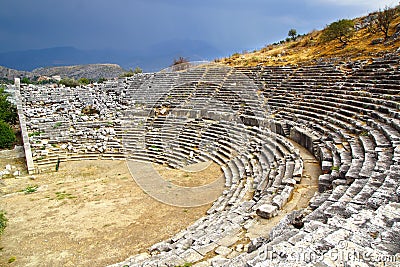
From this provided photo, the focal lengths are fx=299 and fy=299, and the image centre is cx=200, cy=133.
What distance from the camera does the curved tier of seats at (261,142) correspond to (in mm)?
4148

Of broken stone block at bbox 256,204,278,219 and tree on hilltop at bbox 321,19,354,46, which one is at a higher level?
tree on hilltop at bbox 321,19,354,46

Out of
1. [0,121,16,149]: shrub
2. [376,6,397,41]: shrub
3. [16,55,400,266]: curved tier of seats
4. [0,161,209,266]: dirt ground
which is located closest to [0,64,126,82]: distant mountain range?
[16,55,400,266]: curved tier of seats

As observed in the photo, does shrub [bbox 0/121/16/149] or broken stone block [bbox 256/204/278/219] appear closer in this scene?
broken stone block [bbox 256/204/278/219]

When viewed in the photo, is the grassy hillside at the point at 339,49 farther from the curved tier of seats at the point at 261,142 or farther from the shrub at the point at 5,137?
the shrub at the point at 5,137

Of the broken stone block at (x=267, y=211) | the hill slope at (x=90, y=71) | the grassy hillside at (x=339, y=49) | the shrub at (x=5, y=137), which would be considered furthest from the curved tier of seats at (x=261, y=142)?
the hill slope at (x=90, y=71)

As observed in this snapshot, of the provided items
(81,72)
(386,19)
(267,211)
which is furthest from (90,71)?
(267,211)

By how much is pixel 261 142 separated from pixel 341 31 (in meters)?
16.7

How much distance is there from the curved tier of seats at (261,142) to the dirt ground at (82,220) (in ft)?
4.38

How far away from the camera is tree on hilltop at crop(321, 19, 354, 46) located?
23922mm

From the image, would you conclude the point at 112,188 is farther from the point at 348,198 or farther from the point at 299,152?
the point at 348,198

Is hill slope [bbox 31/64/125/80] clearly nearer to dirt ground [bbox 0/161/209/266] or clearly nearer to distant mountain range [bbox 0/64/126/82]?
distant mountain range [bbox 0/64/126/82]

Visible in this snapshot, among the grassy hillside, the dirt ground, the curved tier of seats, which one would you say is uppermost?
the grassy hillside

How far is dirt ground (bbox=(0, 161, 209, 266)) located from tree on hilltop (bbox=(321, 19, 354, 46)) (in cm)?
2047

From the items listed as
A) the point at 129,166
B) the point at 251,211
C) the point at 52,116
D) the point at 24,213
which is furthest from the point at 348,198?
the point at 52,116
